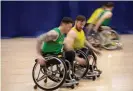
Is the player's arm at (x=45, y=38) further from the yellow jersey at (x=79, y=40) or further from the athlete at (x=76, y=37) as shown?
the yellow jersey at (x=79, y=40)

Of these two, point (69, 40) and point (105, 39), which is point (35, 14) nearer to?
point (105, 39)

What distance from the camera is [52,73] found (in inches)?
140

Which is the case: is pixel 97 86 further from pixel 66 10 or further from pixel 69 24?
pixel 66 10

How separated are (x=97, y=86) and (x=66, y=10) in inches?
122

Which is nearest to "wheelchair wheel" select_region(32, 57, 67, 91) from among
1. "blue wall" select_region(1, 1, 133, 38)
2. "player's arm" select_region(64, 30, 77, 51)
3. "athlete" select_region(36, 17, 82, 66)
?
"athlete" select_region(36, 17, 82, 66)

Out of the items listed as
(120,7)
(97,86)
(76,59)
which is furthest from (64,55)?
(120,7)

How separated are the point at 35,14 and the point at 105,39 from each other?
70.6 inches

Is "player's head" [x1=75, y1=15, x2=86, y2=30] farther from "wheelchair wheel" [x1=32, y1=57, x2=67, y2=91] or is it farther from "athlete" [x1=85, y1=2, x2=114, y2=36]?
"athlete" [x1=85, y1=2, x2=114, y2=36]

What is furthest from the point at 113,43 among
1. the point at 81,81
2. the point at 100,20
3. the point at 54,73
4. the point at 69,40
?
the point at 54,73

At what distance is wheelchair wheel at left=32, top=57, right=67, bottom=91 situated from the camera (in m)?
3.42

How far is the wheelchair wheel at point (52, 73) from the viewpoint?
11.2ft

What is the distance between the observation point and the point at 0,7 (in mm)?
6312

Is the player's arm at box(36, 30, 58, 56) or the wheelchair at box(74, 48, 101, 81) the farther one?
the wheelchair at box(74, 48, 101, 81)

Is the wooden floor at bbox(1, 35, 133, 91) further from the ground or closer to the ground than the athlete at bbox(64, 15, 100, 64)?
closer to the ground
